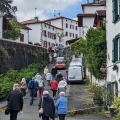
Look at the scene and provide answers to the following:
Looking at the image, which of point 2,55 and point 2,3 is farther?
point 2,3

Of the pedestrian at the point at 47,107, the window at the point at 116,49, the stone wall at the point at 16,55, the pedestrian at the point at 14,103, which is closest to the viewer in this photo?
the pedestrian at the point at 47,107

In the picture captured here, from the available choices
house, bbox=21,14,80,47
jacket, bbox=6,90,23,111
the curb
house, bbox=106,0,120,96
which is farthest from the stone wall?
house, bbox=21,14,80,47

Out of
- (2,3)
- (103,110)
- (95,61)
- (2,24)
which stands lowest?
(103,110)

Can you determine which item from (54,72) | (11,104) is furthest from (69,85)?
(11,104)

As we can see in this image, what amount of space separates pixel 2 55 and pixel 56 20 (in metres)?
66.0

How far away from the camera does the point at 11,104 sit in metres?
14.5

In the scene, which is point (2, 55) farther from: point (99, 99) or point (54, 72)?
point (99, 99)

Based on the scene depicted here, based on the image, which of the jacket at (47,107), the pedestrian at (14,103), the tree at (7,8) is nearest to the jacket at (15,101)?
the pedestrian at (14,103)

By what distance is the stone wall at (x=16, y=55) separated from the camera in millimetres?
36000

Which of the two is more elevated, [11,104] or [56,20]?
[56,20]

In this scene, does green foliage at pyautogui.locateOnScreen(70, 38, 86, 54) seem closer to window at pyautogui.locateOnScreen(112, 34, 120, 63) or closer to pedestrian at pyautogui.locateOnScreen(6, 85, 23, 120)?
window at pyautogui.locateOnScreen(112, 34, 120, 63)

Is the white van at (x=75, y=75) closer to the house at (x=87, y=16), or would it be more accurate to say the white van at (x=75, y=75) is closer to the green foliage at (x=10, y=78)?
the green foliage at (x=10, y=78)

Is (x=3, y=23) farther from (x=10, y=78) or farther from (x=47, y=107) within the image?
(x=47, y=107)

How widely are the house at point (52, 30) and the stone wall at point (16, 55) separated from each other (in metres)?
31.1
